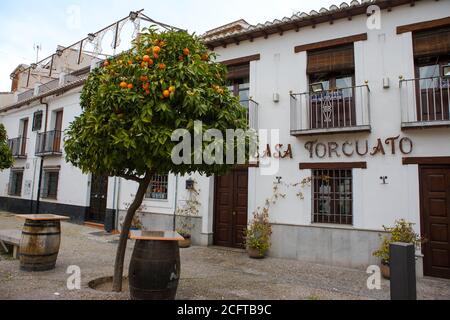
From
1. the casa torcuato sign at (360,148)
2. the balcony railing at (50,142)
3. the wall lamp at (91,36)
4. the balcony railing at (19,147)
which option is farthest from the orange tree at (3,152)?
the casa torcuato sign at (360,148)

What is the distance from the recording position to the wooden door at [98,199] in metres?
12.6

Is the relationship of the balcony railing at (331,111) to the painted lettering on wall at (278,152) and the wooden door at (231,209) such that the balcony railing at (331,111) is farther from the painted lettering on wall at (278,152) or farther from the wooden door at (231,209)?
the wooden door at (231,209)

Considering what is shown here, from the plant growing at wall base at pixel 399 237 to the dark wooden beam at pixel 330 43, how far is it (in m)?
4.29

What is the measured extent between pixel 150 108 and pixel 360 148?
5172 mm

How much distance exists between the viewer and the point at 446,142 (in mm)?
6668

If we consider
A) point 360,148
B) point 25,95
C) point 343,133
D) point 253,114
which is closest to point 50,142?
point 25,95

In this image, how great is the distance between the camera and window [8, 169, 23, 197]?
17250 millimetres

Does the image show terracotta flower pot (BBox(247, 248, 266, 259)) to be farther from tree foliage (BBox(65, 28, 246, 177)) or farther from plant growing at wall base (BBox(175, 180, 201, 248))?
tree foliage (BBox(65, 28, 246, 177))

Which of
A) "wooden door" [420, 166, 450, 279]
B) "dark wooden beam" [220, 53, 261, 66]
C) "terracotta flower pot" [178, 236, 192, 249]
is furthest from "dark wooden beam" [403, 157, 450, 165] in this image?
"terracotta flower pot" [178, 236, 192, 249]

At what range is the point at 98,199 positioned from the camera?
Result: 1287 cm

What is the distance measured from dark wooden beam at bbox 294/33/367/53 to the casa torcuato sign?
7.98ft
